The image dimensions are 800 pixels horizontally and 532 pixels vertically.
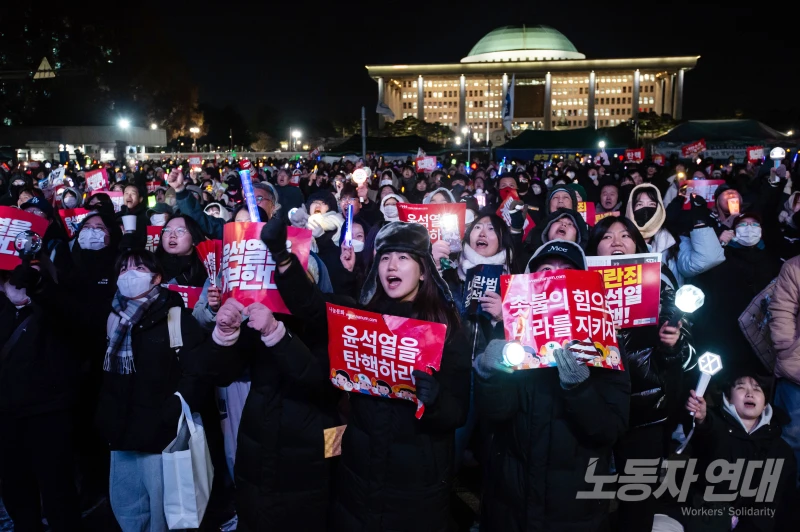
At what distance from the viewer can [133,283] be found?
3.39 meters

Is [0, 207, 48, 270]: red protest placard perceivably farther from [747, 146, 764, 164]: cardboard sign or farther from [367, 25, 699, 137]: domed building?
[367, 25, 699, 137]: domed building

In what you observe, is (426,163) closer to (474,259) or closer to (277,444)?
(474,259)

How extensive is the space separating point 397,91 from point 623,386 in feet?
337

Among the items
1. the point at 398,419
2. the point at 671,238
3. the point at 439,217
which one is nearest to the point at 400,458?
the point at 398,419

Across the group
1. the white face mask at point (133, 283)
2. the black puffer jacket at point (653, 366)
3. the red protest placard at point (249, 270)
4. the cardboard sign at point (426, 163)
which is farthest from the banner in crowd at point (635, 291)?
the cardboard sign at point (426, 163)

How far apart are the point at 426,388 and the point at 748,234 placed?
4.07 meters

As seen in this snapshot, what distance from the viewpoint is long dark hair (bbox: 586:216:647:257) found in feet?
12.5

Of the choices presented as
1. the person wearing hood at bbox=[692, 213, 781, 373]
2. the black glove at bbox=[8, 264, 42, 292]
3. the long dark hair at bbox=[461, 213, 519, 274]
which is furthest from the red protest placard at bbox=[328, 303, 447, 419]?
the person wearing hood at bbox=[692, 213, 781, 373]

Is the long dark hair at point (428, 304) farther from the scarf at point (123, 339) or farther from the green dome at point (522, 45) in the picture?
the green dome at point (522, 45)

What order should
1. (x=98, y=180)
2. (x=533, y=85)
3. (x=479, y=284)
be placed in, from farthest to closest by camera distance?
1. (x=533, y=85)
2. (x=98, y=180)
3. (x=479, y=284)

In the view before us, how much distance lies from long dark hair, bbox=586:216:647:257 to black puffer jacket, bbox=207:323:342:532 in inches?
70.4

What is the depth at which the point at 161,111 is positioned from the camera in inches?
2068

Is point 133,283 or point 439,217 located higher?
point 439,217

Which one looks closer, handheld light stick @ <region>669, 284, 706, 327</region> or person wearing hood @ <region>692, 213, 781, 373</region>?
handheld light stick @ <region>669, 284, 706, 327</region>
